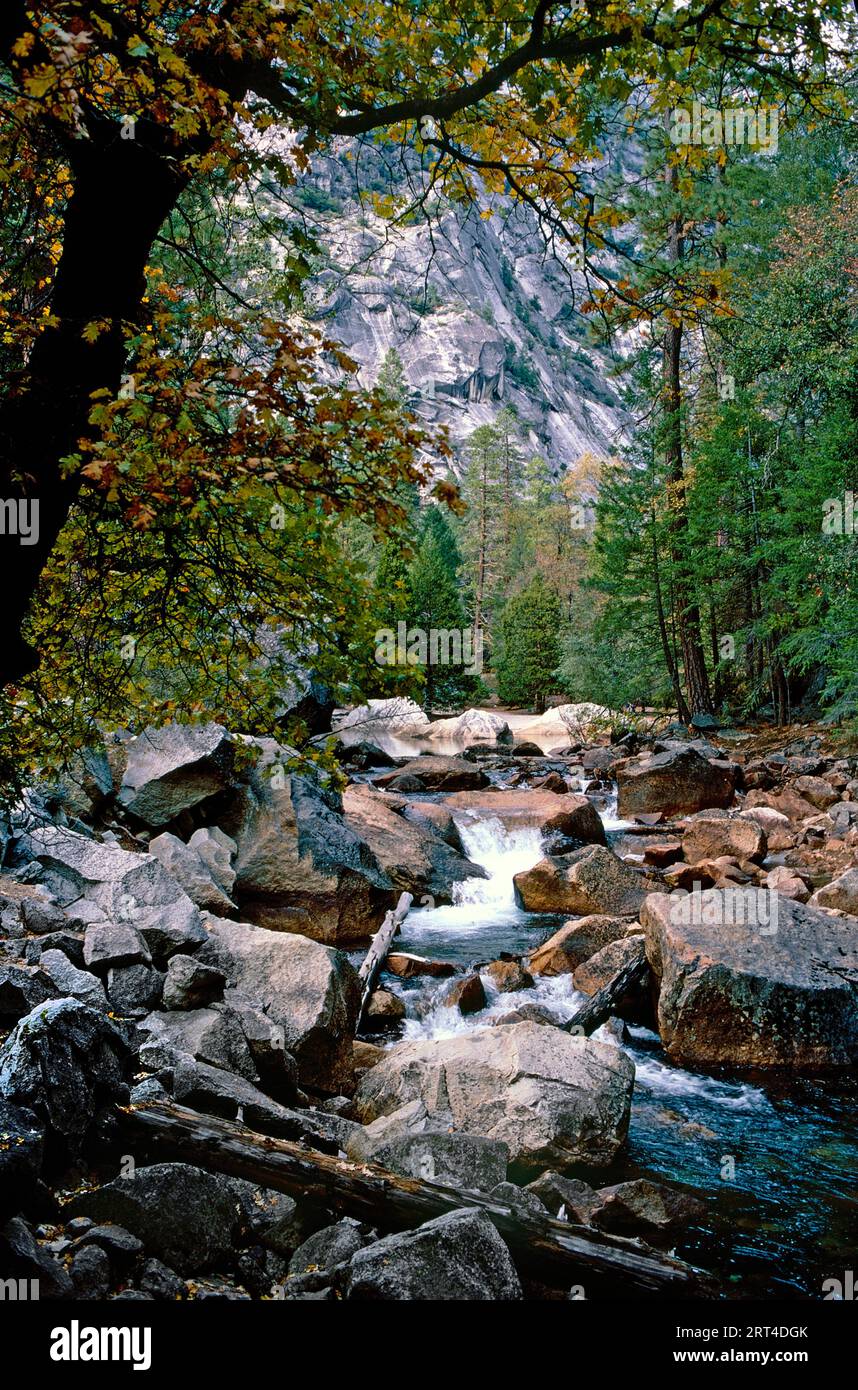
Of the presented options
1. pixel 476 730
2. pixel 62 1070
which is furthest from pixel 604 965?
pixel 476 730

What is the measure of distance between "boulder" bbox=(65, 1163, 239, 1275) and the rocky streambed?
0.01 meters

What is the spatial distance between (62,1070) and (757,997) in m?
6.55

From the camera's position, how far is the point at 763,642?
2756cm

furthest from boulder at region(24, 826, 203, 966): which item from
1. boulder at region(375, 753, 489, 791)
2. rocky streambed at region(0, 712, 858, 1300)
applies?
boulder at region(375, 753, 489, 791)

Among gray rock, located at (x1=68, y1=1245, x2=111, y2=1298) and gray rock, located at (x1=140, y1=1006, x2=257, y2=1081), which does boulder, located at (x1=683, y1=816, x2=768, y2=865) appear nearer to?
gray rock, located at (x1=140, y1=1006, x2=257, y2=1081)

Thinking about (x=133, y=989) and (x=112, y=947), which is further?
(x=112, y=947)

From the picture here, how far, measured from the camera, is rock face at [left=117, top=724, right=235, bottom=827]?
11.3m
